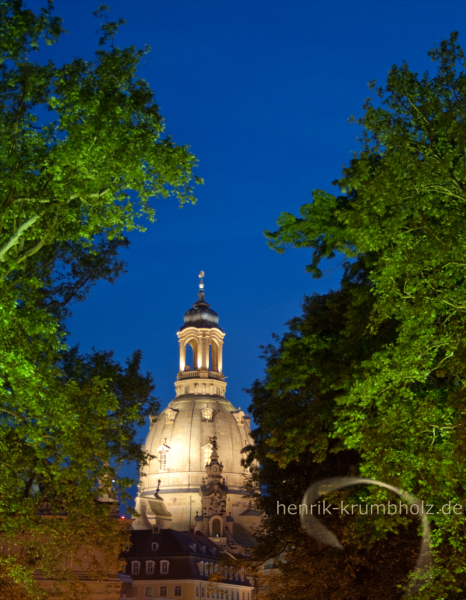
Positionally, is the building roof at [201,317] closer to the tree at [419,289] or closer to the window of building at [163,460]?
the window of building at [163,460]

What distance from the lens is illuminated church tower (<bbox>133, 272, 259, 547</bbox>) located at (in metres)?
121

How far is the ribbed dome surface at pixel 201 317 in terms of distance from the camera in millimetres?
145000

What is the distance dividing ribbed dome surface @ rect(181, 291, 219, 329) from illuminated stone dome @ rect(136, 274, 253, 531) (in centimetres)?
22

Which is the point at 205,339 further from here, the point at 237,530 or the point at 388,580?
the point at 388,580

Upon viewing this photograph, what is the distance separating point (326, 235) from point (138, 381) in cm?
1338

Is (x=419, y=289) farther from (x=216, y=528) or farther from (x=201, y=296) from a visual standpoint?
(x=201, y=296)

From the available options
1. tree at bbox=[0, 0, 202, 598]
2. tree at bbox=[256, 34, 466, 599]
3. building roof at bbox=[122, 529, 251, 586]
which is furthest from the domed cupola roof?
tree at bbox=[256, 34, 466, 599]

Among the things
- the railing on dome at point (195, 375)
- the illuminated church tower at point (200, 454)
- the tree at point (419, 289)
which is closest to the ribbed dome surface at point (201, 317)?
the illuminated church tower at point (200, 454)

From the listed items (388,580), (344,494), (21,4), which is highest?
(21,4)

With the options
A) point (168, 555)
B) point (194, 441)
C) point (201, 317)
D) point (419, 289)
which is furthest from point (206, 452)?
point (419, 289)

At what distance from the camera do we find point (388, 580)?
25.5 metres

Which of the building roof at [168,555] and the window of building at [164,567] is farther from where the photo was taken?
the window of building at [164,567]

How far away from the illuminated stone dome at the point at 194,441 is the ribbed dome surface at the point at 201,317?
0.71ft

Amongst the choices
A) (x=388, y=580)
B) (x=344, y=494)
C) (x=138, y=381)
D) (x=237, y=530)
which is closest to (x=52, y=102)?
(x=344, y=494)
